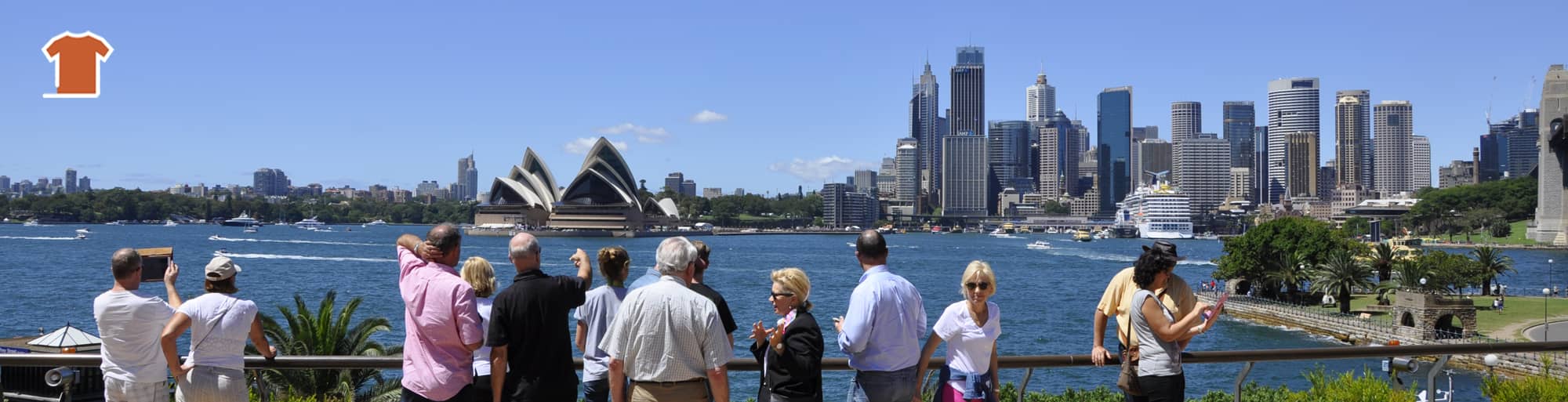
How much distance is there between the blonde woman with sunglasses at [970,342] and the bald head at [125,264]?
3.08m

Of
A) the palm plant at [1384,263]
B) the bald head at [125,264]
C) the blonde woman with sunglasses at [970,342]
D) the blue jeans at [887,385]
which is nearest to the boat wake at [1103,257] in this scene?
the palm plant at [1384,263]

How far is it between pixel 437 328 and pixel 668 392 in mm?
899

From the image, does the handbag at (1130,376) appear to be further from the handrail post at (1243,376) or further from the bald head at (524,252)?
the bald head at (524,252)

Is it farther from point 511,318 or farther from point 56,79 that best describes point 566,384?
point 56,79

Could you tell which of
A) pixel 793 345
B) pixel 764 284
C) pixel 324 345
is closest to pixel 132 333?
pixel 793 345

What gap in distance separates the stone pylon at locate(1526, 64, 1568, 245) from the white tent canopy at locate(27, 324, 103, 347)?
112324mm

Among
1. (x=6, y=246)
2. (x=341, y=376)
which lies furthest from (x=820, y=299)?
(x=6, y=246)

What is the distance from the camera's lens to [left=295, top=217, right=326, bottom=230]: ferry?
524 ft

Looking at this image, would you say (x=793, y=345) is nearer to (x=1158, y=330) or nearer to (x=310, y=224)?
(x=1158, y=330)

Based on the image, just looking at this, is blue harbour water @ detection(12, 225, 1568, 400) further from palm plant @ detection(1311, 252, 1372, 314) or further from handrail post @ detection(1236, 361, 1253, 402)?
handrail post @ detection(1236, 361, 1253, 402)

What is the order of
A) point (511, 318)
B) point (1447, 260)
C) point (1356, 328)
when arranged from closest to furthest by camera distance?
point (511, 318)
point (1356, 328)
point (1447, 260)

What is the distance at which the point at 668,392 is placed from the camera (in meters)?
3.89

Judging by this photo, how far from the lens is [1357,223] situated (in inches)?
5531

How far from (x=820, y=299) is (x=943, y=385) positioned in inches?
1531
